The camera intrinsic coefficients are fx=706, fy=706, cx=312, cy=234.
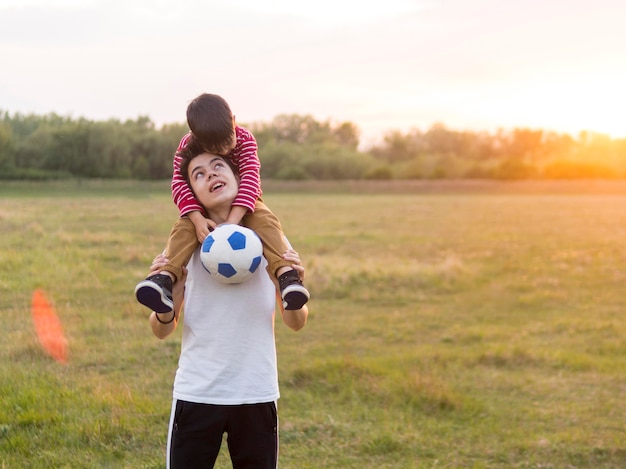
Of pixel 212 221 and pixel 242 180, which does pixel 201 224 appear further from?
pixel 242 180

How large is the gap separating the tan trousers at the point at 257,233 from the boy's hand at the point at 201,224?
3cm

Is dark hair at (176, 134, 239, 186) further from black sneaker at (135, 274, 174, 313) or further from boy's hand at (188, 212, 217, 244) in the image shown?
black sneaker at (135, 274, 174, 313)

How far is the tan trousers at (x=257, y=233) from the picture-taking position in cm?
239

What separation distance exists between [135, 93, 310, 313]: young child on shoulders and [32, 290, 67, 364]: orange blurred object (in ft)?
14.4

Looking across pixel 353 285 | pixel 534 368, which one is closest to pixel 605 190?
pixel 353 285

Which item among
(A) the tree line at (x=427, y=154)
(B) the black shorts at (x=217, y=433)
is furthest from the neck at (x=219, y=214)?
(A) the tree line at (x=427, y=154)

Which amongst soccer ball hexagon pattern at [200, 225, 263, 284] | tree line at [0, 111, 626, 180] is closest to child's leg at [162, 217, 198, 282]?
soccer ball hexagon pattern at [200, 225, 263, 284]

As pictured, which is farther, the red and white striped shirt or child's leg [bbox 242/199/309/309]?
the red and white striped shirt

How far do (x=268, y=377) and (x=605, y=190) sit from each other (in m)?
58.2

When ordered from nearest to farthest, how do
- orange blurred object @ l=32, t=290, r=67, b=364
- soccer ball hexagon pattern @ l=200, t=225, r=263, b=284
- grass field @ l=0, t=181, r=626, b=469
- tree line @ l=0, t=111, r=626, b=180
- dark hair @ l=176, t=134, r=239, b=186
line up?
1. soccer ball hexagon pattern @ l=200, t=225, r=263, b=284
2. dark hair @ l=176, t=134, r=239, b=186
3. grass field @ l=0, t=181, r=626, b=469
4. orange blurred object @ l=32, t=290, r=67, b=364
5. tree line @ l=0, t=111, r=626, b=180

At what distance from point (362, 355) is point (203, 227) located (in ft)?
18.5

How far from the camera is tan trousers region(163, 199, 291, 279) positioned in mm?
2395

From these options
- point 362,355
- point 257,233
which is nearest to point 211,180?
point 257,233

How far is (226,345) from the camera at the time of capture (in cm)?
234
